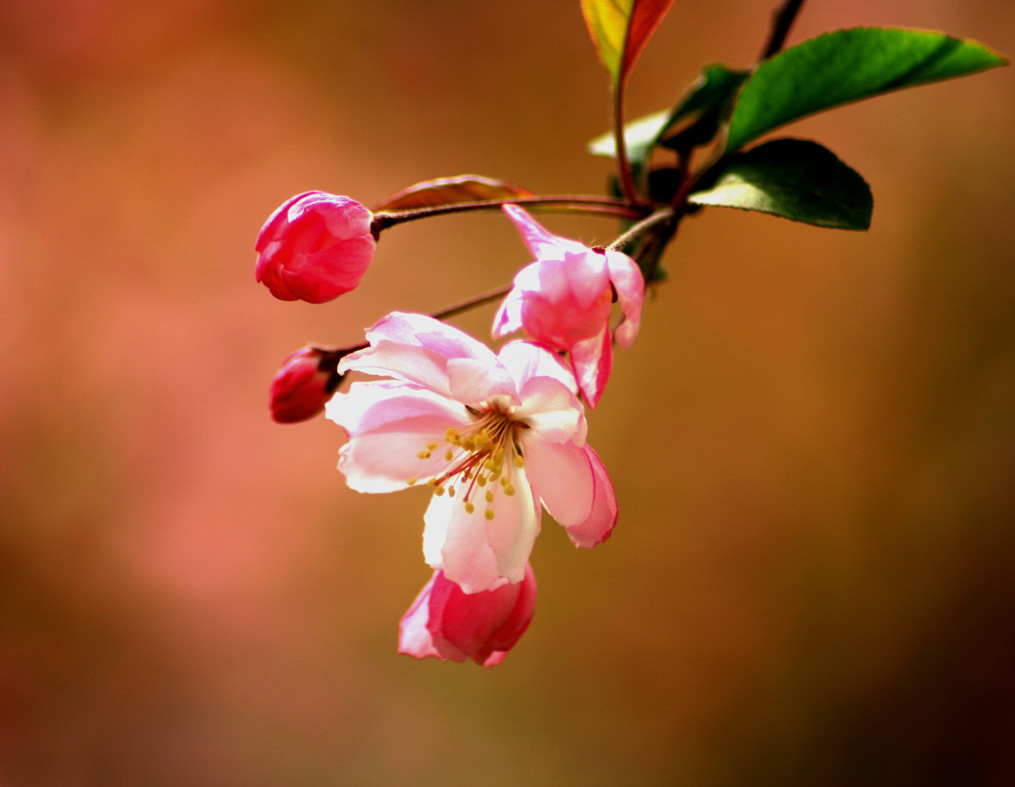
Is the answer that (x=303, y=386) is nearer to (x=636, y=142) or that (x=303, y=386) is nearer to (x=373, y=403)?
(x=373, y=403)

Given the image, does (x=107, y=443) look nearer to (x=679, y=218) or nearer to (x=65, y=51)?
(x=65, y=51)

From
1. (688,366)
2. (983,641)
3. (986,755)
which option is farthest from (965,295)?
(986,755)

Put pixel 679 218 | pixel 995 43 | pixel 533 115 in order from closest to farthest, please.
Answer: pixel 679 218 → pixel 995 43 → pixel 533 115

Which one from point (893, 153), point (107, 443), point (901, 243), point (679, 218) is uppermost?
point (893, 153)

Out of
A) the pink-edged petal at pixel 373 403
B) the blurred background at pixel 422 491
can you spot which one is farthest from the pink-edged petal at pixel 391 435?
the blurred background at pixel 422 491

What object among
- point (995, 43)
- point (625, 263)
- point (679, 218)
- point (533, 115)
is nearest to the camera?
point (625, 263)

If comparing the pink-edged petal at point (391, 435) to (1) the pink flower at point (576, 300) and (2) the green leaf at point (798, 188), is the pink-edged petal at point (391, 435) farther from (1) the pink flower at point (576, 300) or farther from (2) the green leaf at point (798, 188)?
(2) the green leaf at point (798, 188)
